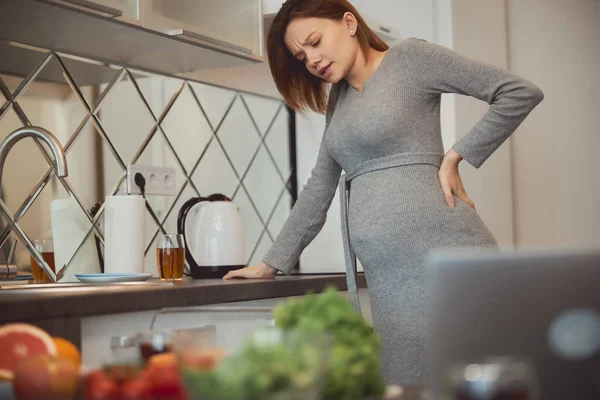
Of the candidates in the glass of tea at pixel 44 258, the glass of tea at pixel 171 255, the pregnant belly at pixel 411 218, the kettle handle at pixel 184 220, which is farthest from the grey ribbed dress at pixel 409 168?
the glass of tea at pixel 44 258

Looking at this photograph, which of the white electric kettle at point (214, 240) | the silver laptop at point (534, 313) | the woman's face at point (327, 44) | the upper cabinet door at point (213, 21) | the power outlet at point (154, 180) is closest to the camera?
the silver laptop at point (534, 313)

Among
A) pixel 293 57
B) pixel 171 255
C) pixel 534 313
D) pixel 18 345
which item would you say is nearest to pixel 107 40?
pixel 293 57

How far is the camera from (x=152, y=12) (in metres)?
2.15

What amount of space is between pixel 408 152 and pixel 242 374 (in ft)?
4.36

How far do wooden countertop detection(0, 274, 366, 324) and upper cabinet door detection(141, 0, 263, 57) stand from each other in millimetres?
704

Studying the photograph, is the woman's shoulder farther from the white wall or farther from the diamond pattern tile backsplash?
the white wall

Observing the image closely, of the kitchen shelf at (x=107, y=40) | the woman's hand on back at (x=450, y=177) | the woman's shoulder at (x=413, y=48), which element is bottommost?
the woman's hand on back at (x=450, y=177)

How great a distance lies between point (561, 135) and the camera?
3.68m

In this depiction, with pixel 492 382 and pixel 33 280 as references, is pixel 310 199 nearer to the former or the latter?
pixel 33 280

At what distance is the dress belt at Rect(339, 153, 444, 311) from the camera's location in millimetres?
1974

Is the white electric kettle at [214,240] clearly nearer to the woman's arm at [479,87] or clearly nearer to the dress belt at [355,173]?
the dress belt at [355,173]

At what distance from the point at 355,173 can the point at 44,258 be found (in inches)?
35.4

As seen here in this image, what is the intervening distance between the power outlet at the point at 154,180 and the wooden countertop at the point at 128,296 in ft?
1.88

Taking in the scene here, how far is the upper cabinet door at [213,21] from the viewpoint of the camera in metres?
2.18
